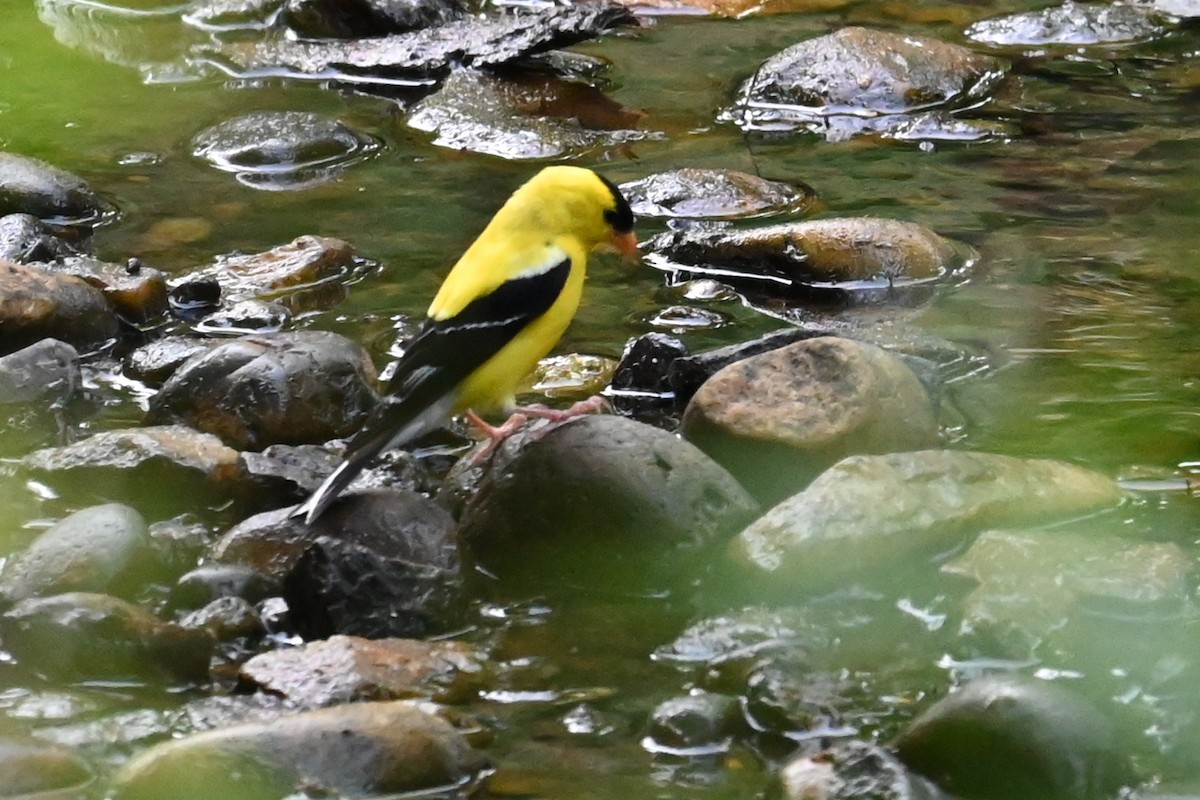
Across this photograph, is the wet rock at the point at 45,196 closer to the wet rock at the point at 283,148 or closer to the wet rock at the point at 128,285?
the wet rock at the point at 283,148

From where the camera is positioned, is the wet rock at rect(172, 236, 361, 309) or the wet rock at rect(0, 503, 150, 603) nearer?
the wet rock at rect(0, 503, 150, 603)

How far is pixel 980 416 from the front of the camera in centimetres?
559

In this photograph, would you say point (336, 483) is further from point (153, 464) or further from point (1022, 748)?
point (1022, 748)

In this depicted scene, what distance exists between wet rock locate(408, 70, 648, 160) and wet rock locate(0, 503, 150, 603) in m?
4.40

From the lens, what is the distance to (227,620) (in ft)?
14.4

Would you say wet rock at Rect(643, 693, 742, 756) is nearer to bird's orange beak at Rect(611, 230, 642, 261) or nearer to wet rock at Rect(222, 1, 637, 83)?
bird's orange beak at Rect(611, 230, 642, 261)

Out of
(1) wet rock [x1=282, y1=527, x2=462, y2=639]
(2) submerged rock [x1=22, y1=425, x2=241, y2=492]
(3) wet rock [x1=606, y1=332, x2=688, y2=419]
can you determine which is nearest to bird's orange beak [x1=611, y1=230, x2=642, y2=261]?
(3) wet rock [x1=606, y1=332, x2=688, y2=419]

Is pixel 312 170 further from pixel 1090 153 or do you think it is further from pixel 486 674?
pixel 486 674

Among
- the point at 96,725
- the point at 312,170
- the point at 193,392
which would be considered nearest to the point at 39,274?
the point at 193,392

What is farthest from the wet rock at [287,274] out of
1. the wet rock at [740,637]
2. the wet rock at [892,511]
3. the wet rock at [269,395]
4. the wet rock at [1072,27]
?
the wet rock at [1072,27]

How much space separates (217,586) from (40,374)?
1.81 m

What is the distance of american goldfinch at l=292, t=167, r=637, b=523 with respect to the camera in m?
4.82

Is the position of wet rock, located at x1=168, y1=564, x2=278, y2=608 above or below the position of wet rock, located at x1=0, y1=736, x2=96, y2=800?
below

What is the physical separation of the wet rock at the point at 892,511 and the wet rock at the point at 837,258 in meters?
2.10
